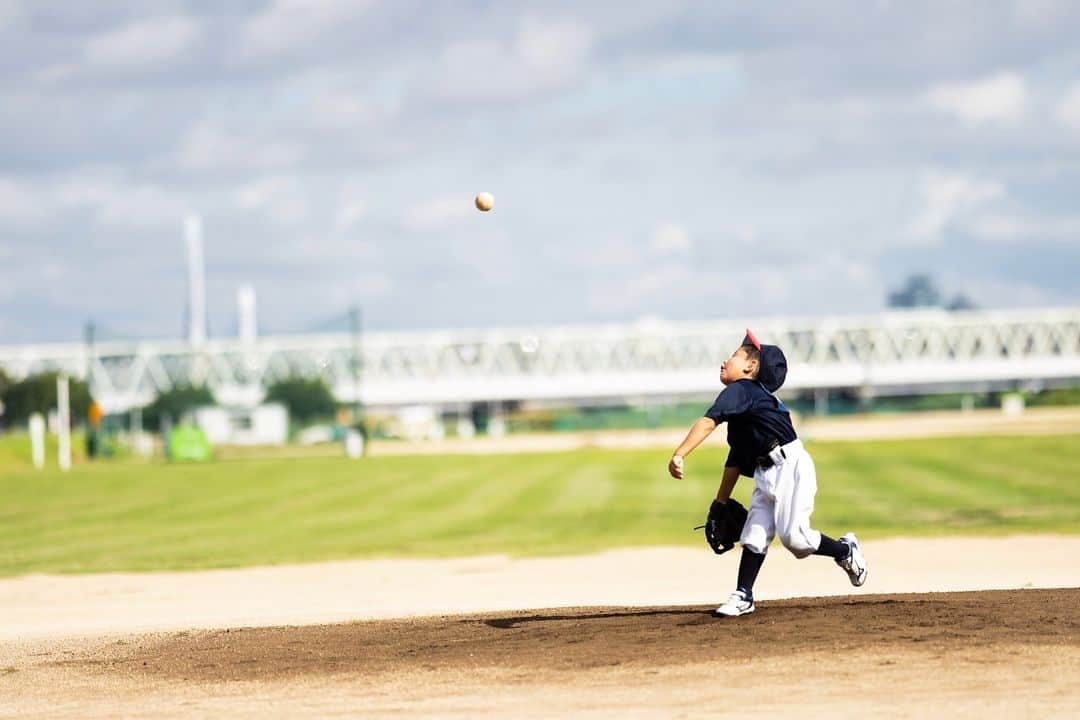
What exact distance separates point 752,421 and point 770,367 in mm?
417

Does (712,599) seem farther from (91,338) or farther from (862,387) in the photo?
(862,387)

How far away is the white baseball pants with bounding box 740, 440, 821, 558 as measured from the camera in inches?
365

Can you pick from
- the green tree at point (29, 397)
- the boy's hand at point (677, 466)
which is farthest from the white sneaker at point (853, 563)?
the green tree at point (29, 397)

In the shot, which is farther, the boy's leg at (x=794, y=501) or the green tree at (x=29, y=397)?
the green tree at (x=29, y=397)

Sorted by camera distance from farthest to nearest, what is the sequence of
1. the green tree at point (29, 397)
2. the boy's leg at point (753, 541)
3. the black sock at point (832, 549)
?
the green tree at point (29, 397), the black sock at point (832, 549), the boy's leg at point (753, 541)

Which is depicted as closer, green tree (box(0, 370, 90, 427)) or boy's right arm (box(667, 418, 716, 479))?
boy's right arm (box(667, 418, 716, 479))

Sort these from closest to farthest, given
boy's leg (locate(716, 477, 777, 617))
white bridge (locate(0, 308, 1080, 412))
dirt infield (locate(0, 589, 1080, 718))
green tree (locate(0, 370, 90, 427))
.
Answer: dirt infield (locate(0, 589, 1080, 718))
boy's leg (locate(716, 477, 777, 617))
green tree (locate(0, 370, 90, 427))
white bridge (locate(0, 308, 1080, 412))

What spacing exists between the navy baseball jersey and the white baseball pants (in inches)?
3.1

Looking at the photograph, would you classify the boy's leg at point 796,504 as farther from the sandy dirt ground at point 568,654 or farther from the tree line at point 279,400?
the tree line at point 279,400

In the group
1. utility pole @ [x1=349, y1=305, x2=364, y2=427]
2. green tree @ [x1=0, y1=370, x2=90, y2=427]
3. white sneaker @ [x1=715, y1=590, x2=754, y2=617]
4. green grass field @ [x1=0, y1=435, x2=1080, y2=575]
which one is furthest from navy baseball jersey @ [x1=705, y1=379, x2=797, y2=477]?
green tree @ [x1=0, y1=370, x2=90, y2=427]

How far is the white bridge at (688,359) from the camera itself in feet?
433

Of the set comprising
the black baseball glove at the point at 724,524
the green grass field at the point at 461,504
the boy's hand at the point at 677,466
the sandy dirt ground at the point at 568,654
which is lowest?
the green grass field at the point at 461,504

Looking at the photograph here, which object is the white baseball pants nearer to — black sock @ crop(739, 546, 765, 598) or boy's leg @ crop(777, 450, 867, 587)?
boy's leg @ crop(777, 450, 867, 587)

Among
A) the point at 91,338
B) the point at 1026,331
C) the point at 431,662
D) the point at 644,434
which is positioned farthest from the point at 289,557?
the point at 1026,331
